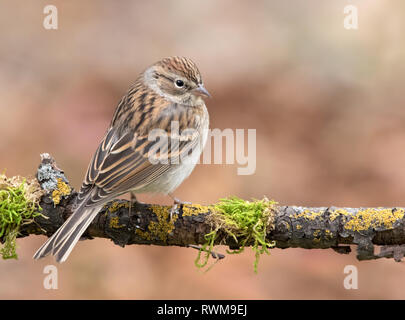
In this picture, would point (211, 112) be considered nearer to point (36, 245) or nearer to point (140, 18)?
point (140, 18)

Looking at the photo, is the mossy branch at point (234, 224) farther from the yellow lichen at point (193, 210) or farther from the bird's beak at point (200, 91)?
the bird's beak at point (200, 91)

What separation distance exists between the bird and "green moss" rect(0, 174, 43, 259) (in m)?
0.22

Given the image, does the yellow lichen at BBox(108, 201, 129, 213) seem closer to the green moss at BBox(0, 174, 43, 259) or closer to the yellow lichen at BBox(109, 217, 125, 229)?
the yellow lichen at BBox(109, 217, 125, 229)

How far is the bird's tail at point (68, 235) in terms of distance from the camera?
4.16m

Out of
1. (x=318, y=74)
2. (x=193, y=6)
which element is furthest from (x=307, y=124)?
(x=193, y=6)

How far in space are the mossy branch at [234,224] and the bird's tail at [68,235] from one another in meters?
0.15

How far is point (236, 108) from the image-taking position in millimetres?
7926

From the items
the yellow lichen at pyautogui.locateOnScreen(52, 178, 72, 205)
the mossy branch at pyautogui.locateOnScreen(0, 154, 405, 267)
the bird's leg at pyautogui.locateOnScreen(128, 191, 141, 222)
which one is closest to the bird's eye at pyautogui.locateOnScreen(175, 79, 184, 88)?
the bird's leg at pyautogui.locateOnScreen(128, 191, 141, 222)

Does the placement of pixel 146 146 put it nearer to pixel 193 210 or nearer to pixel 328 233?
pixel 193 210

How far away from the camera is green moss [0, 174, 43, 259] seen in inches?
167

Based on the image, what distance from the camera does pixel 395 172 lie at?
279 inches

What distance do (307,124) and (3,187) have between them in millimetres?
4397

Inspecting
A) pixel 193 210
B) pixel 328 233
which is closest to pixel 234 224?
pixel 193 210

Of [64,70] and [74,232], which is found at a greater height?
[64,70]
